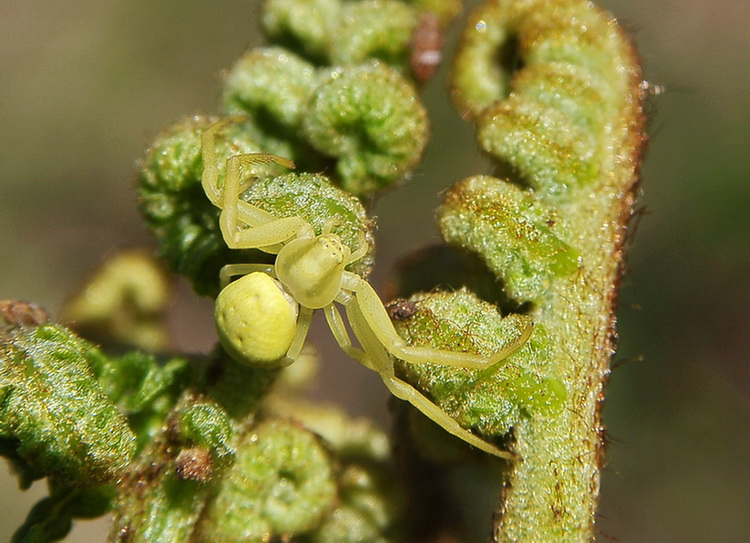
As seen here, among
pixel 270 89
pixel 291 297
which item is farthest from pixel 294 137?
pixel 291 297

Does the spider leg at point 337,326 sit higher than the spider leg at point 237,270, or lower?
lower

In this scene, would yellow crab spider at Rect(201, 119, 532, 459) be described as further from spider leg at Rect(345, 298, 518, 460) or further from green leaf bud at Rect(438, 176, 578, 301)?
green leaf bud at Rect(438, 176, 578, 301)

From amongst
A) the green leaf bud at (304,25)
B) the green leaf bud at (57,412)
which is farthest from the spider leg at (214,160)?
the green leaf bud at (57,412)

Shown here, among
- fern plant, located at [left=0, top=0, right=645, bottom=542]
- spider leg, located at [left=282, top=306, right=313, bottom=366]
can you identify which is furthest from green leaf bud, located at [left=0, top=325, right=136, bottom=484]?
spider leg, located at [left=282, top=306, right=313, bottom=366]

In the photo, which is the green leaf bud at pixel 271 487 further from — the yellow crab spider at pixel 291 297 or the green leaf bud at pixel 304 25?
the green leaf bud at pixel 304 25

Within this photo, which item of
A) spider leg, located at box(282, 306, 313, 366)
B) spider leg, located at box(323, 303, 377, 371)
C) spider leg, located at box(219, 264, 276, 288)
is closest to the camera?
spider leg, located at box(219, 264, 276, 288)

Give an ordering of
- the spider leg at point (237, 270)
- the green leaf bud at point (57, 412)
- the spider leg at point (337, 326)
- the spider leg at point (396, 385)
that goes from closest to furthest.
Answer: the green leaf bud at point (57, 412) < the spider leg at point (396, 385) < the spider leg at point (237, 270) < the spider leg at point (337, 326)

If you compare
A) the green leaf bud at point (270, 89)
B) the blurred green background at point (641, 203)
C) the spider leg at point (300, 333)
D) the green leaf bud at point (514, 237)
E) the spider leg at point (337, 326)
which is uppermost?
the green leaf bud at point (270, 89)

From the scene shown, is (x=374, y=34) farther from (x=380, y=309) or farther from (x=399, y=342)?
(x=399, y=342)

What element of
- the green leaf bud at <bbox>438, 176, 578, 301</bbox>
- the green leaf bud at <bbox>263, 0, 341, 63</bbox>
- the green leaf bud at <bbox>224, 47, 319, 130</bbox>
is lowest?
the green leaf bud at <bbox>438, 176, 578, 301</bbox>
